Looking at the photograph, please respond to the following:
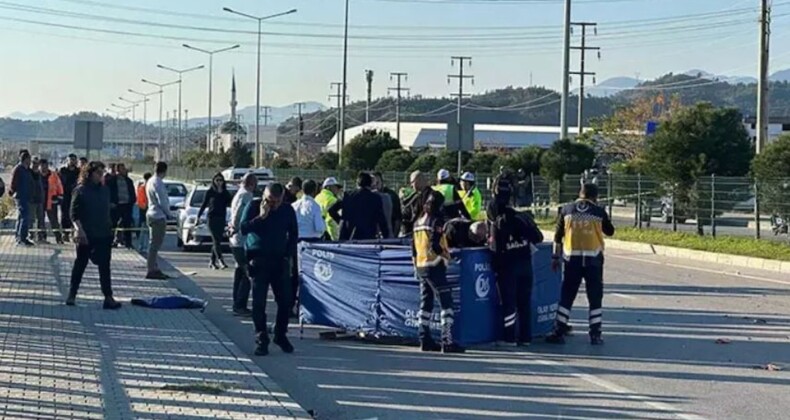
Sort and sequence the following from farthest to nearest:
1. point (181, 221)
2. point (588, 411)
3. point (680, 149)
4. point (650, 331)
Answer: point (680, 149) < point (181, 221) < point (650, 331) < point (588, 411)

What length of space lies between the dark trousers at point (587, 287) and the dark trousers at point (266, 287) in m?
3.07

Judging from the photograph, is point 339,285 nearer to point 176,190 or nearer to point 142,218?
point 142,218

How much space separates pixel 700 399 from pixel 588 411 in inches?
44.6

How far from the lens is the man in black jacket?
15234mm

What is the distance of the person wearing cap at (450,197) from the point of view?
623 inches

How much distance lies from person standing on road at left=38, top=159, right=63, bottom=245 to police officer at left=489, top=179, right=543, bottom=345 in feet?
55.0

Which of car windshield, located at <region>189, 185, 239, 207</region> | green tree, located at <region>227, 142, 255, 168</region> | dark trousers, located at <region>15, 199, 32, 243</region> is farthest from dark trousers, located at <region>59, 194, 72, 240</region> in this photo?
green tree, located at <region>227, 142, 255, 168</region>

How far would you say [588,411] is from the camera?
941cm

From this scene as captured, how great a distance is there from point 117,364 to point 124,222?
1573cm

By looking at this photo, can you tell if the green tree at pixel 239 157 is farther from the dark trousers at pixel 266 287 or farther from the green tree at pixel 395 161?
the dark trousers at pixel 266 287

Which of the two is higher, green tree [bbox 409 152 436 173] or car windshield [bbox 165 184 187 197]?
green tree [bbox 409 152 436 173]

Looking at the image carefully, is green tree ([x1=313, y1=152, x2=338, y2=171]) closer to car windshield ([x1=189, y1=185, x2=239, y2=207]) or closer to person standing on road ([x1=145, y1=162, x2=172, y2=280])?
car windshield ([x1=189, y1=185, x2=239, y2=207])

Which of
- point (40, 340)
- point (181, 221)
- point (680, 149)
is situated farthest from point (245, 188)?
point (680, 149)

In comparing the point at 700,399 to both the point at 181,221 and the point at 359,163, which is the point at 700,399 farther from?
the point at 359,163
